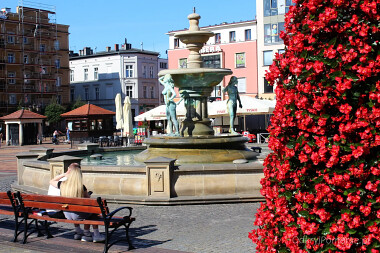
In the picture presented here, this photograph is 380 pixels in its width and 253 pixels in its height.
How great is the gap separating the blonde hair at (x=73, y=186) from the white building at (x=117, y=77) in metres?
69.5

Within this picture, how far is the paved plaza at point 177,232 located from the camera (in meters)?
7.82

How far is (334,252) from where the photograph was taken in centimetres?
451

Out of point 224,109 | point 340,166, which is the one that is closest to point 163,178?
point 340,166

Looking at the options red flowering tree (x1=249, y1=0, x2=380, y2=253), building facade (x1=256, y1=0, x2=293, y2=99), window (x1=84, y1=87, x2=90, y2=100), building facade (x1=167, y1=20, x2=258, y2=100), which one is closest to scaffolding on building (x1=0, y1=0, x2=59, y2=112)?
window (x1=84, y1=87, x2=90, y2=100)

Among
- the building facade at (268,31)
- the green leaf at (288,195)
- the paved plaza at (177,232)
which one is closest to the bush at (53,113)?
the building facade at (268,31)

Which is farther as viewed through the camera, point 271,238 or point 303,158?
point 271,238

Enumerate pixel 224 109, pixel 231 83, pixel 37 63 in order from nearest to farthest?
pixel 231 83
pixel 224 109
pixel 37 63

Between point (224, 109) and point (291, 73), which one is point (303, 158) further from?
point (224, 109)

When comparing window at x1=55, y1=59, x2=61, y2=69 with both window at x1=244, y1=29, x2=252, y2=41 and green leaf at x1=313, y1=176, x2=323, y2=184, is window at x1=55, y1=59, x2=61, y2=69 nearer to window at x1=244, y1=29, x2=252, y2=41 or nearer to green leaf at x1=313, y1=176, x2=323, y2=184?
window at x1=244, y1=29, x2=252, y2=41

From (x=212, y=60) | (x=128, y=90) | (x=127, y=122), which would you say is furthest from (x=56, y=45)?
(x=127, y=122)

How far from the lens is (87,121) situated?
1716 inches

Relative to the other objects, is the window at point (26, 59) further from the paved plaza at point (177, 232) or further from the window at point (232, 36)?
the paved plaza at point (177, 232)

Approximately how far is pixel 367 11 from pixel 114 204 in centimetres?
831

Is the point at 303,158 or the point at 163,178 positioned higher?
the point at 303,158
